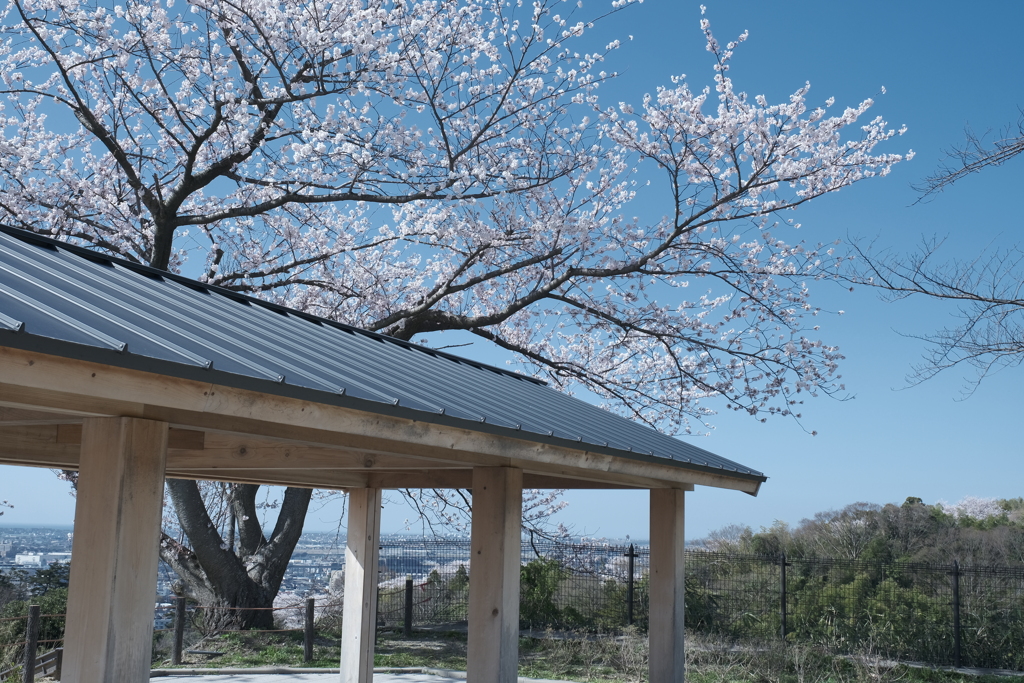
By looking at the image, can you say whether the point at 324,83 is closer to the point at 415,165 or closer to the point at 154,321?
the point at 415,165

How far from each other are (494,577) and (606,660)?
7.92 m

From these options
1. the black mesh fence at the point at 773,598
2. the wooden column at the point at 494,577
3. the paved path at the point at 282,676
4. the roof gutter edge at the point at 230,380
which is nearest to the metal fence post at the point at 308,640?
the paved path at the point at 282,676

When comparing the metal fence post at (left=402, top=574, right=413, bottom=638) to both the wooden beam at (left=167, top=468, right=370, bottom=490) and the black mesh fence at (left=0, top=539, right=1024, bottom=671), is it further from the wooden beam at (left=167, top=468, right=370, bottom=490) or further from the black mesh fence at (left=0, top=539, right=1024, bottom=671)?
the wooden beam at (left=167, top=468, right=370, bottom=490)

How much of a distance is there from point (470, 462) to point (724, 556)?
42.3 ft

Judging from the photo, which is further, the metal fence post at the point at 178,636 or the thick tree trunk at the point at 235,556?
the thick tree trunk at the point at 235,556

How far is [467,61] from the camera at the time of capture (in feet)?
42.3

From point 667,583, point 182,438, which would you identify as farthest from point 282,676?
point 182,438

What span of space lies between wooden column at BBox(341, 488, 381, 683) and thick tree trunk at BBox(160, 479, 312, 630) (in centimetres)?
581

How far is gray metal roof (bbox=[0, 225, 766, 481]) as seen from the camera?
2.65m

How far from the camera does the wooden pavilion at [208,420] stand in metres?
2.75

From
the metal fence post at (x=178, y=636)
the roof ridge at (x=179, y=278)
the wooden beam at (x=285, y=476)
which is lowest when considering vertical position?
the metal fence post at (x=178, y=636)

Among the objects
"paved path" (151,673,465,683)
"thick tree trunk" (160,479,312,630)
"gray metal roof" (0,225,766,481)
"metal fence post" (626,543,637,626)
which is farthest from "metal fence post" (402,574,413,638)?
"gray metal roof" (0,225,766,481)

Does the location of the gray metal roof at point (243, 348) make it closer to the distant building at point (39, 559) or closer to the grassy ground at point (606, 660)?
the grassy ground at point (606, 660)

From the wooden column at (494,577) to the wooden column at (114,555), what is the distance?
2167 mm
